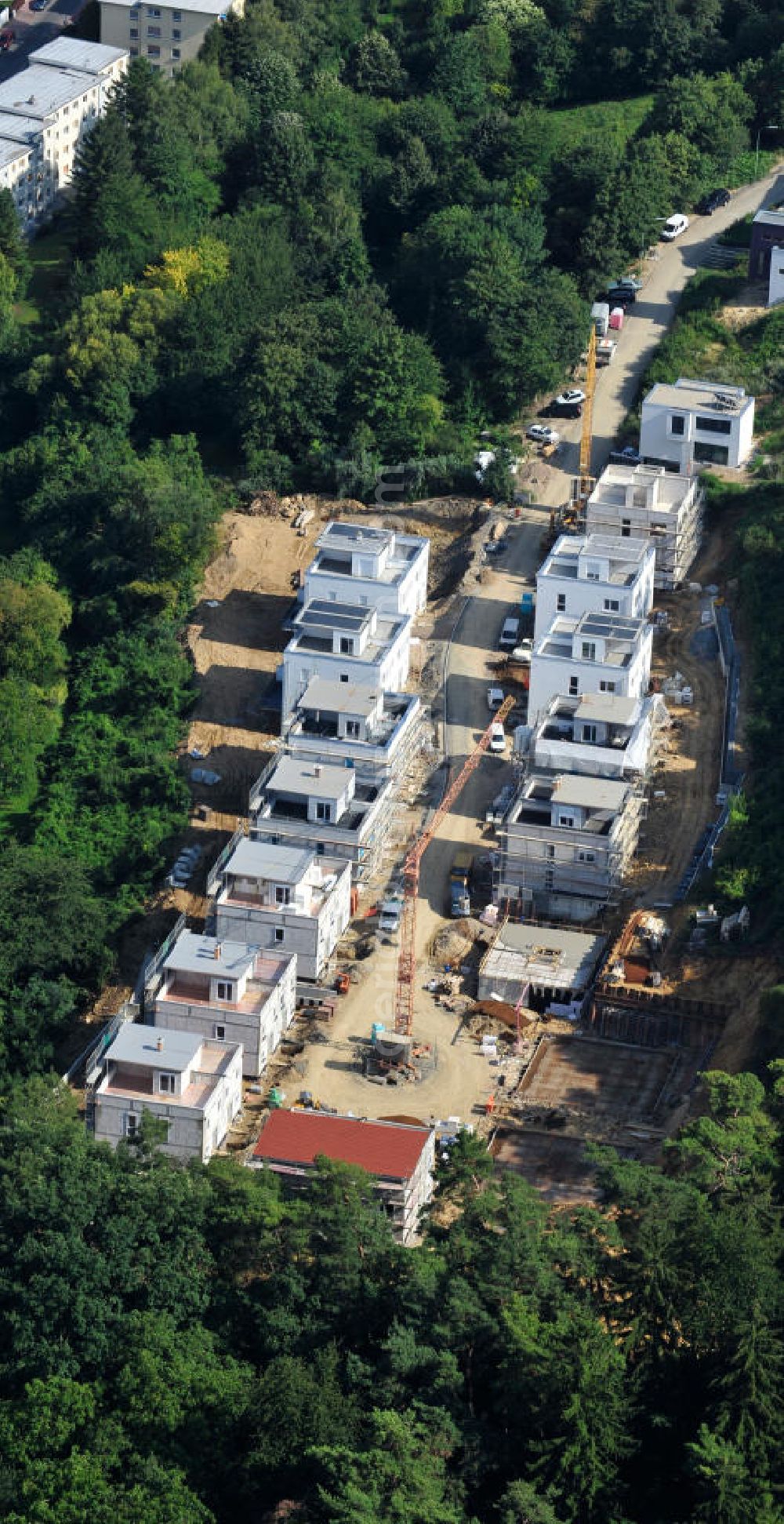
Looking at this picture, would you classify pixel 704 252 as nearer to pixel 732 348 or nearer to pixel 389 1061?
pixel 732 348

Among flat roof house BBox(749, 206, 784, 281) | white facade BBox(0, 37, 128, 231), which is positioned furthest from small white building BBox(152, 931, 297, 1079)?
white facade BBox(0, 37, 128, 231)

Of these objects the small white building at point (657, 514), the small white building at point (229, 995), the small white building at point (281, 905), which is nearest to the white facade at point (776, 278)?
the small white building at point (657, 514)

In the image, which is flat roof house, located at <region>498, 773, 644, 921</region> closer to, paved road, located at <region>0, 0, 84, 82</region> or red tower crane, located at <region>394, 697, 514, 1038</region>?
red tower crane, located at <region>394, 697, 514, 1038</region>

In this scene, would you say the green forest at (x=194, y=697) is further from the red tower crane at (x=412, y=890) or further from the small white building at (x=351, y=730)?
the red tower crane at (x=412, y=890)

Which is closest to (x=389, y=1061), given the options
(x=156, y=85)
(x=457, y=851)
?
(x=457, y=851)

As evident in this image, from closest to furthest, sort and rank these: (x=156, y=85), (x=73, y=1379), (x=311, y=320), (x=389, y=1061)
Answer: (x=73, y=1379) < (x=389, y=1061) < (x=311, y=320) < (x=156, y=85)
